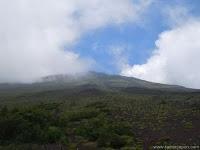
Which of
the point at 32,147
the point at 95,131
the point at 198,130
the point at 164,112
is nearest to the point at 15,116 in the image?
the point at 95,131

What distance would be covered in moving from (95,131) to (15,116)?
7.36 metres

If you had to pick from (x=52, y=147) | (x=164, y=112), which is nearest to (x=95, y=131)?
(x=52, y=147)

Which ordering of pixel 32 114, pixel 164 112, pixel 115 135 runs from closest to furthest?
pixel 115 135
pixel 32 114
pixel 164 112

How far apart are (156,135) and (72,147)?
887 cm

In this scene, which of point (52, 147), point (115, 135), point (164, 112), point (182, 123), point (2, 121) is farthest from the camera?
point (164, 112)

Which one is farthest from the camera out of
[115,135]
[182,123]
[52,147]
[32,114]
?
[182,123]

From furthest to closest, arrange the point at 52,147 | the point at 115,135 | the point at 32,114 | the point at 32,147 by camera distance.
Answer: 1. the point at 32,114
2. the point at 115,135
3. the point at 52,147
4. the point at 32,147

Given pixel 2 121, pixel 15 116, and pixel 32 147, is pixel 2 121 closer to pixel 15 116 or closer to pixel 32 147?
pixel 15 116

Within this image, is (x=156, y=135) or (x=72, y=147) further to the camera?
(x=156, y=135)

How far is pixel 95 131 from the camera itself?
1470 inches

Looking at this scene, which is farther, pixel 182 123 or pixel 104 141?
pixel 182 123

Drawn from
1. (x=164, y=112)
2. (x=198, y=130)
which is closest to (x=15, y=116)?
(x=198, y=130)

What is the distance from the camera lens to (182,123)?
145 ft

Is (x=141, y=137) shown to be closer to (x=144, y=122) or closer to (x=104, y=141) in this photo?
(x=104, y=141)
